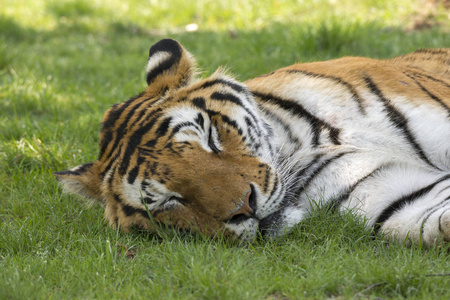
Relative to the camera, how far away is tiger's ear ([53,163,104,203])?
3.51m

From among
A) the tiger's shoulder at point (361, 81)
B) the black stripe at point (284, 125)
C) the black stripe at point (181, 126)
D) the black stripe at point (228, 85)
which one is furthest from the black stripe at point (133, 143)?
the tiger's shoulder at point (361, 81)

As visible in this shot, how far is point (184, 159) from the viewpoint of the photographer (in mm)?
2990

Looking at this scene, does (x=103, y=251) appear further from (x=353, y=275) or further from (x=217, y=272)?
(x=353, y=275)

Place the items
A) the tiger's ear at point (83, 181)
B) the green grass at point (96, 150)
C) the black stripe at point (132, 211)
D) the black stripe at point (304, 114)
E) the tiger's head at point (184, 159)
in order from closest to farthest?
the green grass at point (96, 150), the tiger's head at point (184, 159), the black stripe at point (132, 211), the black stripe at point (304, 114), the tiger's ear at point (83, 181)

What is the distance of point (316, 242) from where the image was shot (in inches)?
125

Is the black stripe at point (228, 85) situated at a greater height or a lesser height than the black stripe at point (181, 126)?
greater

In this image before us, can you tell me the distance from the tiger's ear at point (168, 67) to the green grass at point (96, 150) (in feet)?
1.29

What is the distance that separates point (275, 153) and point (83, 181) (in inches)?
48.3

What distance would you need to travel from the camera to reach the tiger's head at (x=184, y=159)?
294 centimetres

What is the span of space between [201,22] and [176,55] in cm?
610

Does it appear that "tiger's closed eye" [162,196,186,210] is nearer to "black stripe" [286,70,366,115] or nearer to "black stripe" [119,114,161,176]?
"black stripe" [119,114,161,176]

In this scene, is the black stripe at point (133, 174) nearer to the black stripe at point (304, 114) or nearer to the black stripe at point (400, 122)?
the black stripe at point (304, 114)

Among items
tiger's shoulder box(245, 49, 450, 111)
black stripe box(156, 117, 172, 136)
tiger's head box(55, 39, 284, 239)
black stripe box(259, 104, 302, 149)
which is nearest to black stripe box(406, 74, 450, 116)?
tiger's shoulder box(245, 49, 450, 111)

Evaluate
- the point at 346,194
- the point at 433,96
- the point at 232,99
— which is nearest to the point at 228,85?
the point at 232,99
